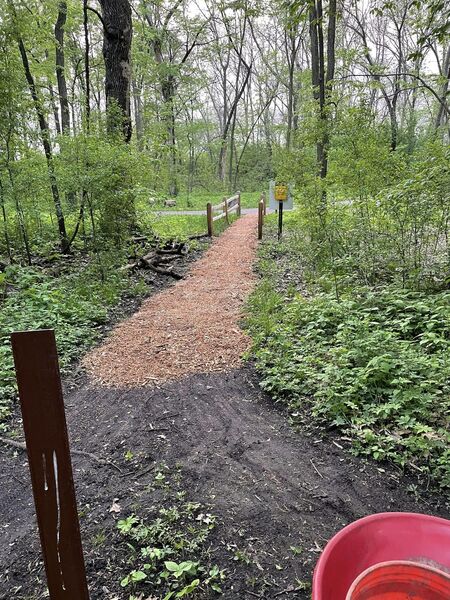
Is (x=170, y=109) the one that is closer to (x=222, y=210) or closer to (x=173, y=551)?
(x=222, y=210)

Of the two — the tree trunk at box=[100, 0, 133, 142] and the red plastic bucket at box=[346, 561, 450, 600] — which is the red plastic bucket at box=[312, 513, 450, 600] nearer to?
the red plastic bucket at box=[346, 561, 450, 600]

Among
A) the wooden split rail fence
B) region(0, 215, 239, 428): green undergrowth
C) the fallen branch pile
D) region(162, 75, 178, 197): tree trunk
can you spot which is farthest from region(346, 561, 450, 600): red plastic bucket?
region(162, 75, 178, 197): tree trunk

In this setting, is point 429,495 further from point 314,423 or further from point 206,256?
point 206,256

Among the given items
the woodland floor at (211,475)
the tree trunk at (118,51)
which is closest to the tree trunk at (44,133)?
the tree trunk at (118,51)

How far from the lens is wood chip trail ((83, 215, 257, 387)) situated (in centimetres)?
427

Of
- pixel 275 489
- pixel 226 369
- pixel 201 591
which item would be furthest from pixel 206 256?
pixel 201 591

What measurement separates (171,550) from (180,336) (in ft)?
10.2

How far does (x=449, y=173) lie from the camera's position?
427 centimetres

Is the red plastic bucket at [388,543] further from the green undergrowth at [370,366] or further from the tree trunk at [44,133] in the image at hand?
the tree trunk at [44,133]

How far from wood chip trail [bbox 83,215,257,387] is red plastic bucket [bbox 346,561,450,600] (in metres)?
2.86

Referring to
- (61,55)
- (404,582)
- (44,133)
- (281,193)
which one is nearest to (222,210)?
(281,193)

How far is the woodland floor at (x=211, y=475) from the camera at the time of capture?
2047 mm

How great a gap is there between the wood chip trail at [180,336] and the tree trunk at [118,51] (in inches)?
156

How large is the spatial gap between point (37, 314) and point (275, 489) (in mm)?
4006
